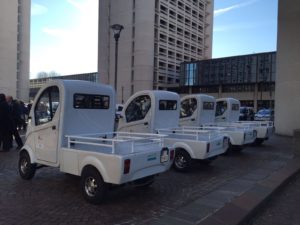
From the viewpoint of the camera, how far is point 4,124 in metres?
11.0

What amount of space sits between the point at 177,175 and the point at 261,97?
65841 millimetres

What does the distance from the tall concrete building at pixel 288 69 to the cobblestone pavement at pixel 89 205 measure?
10.7 m

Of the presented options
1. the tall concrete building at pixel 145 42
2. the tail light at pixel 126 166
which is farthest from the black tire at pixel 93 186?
the tall concrete building at pixel 145 42

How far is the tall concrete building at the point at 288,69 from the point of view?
61.0 ft

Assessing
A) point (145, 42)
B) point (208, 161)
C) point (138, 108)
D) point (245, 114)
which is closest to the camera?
point (208, 161)

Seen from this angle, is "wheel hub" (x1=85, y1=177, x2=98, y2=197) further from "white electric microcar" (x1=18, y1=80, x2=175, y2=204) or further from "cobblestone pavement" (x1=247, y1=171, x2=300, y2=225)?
"cobblestone pavement" (x1=247, y1=171, x2=300, y2=225)

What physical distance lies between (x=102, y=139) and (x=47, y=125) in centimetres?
171

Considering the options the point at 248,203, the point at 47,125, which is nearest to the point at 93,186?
the point at 47,125

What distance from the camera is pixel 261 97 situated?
69.9 m

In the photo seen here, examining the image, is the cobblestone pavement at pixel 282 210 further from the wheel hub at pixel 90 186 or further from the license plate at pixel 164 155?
the wheel hub at pixel 90 186

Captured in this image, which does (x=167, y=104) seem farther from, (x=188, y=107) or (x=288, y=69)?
(x=288, y=69)

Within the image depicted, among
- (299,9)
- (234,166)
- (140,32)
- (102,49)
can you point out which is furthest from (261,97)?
(234,166)

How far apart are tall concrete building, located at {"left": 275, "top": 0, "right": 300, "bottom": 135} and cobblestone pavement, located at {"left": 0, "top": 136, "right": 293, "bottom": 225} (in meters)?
10.7

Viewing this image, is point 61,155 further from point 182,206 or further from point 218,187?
point 218,187
